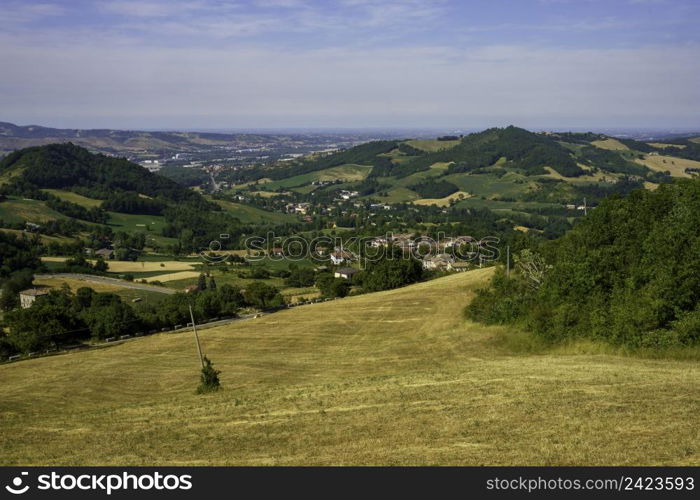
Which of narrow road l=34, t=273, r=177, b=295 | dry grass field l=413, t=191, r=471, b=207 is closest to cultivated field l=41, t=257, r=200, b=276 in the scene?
narrow road l=34, t=273, r=177, b=295

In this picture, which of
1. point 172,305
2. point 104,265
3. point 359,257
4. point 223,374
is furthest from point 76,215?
point 223,374

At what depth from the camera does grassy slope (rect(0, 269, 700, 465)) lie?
1305 cm

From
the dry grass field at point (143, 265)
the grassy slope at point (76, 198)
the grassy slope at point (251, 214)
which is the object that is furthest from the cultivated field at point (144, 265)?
the grassy slope at point (76, 198)

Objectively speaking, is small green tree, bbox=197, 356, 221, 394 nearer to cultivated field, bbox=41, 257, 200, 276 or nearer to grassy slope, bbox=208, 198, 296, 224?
cultivated field, bbox=41, 257, 200, 276

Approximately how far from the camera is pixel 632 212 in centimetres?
3225

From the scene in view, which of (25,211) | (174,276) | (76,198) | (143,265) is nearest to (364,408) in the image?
(174,276)

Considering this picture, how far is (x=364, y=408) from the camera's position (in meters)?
17.9

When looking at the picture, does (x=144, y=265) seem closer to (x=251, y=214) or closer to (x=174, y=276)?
(x=174, y=276)

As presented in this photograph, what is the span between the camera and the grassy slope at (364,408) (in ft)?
42.8

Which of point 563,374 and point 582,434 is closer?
point 582,434

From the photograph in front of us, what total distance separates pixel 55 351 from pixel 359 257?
55.8 meters

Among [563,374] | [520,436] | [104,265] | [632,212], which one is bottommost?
[104,265]
